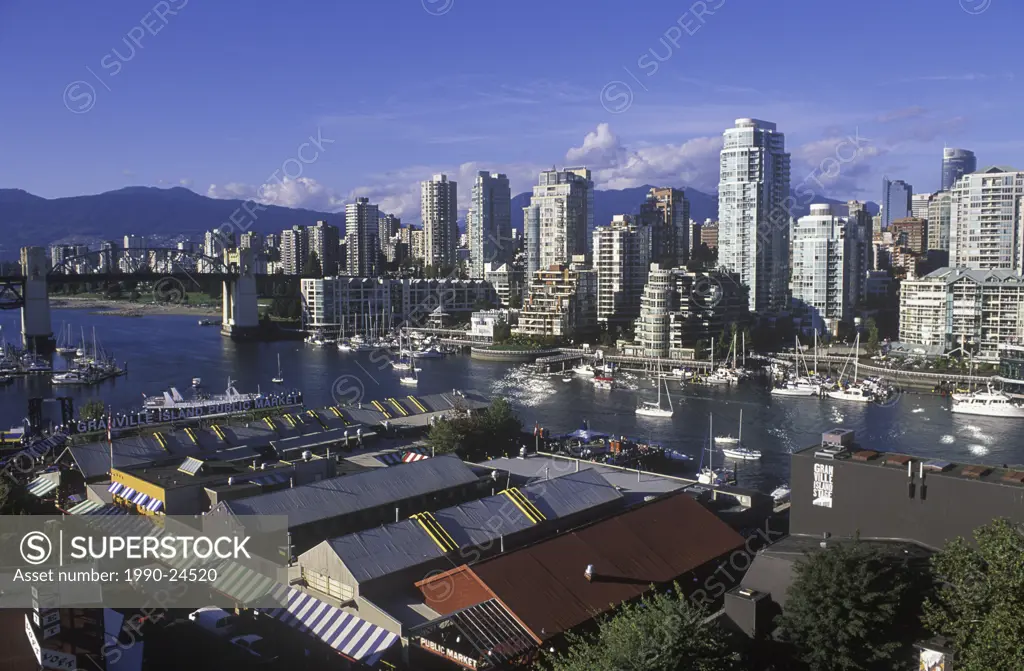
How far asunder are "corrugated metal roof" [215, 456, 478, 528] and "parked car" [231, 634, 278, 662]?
0.91 m

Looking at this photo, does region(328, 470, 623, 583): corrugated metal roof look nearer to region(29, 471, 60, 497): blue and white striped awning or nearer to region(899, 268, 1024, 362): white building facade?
region(29, 471, 60, 497): blue and white striped awning

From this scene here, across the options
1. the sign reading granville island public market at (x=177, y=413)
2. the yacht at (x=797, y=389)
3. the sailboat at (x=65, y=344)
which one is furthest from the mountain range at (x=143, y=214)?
the sign reading granville island public market at (x=177, y=413)

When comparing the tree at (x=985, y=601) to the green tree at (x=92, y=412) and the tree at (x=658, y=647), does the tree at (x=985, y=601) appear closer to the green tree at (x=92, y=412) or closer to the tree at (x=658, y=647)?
the tree at (x=658, y=647)

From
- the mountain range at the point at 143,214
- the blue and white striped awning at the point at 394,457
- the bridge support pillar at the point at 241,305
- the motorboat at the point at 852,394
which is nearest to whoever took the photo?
the blue and white striped awning at the point at 394,457

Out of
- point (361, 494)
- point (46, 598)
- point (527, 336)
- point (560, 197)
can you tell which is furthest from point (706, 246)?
point (46, 598)

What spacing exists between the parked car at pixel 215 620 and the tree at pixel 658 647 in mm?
1921

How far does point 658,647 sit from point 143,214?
96.0m

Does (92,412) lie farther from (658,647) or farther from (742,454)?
(658,647)

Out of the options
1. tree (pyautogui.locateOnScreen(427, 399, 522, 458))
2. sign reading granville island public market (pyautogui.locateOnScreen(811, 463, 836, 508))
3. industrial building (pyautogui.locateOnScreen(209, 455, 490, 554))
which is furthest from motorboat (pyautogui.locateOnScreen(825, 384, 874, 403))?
sign reading granville island public market (pyautogui.locateOnScreen(811, 463, 836, 508))

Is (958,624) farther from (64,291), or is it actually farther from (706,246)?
(64,291)

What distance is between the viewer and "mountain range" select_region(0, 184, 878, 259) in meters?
80.9

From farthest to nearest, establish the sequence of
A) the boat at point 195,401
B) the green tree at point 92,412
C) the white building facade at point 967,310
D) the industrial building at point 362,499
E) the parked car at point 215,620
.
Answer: the white building facade at point 967,310, the boat at point 195,401, the green tree at point 92,412, the industrial building at point 362,499, the parked car at point 215,620

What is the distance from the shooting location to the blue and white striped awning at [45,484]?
6.61 metres

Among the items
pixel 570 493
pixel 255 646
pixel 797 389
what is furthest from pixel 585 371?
pixel 255 646
